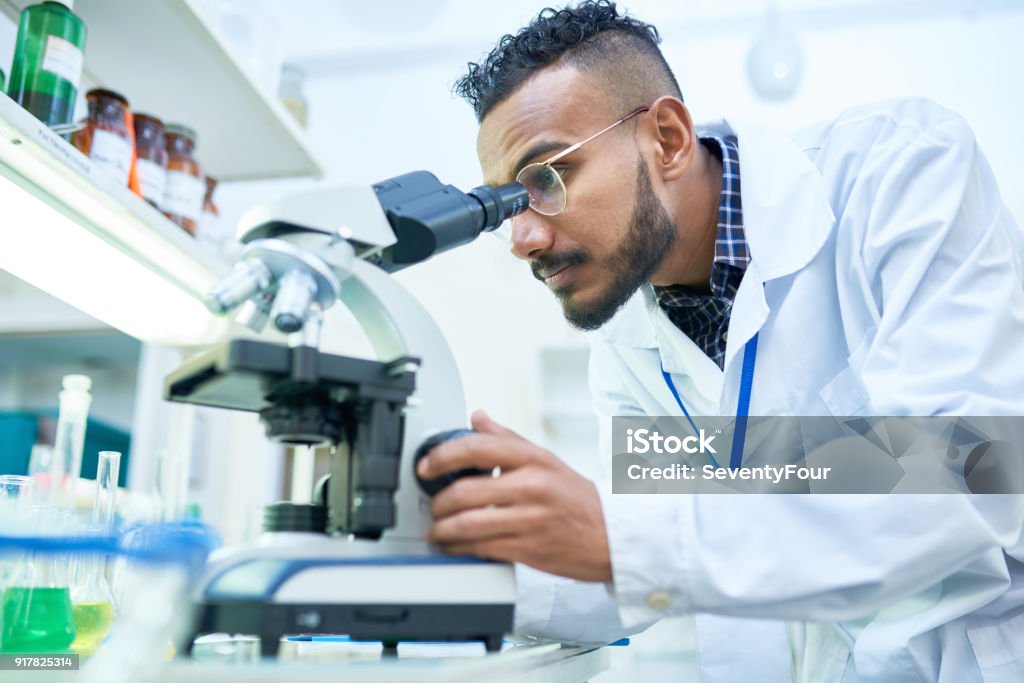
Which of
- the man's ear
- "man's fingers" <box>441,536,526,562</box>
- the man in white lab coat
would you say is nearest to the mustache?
the man in white lab coat

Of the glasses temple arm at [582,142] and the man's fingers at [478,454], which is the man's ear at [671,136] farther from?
the man's fingers at [478,454]

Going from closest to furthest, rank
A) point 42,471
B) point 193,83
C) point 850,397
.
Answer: point 850,397 < point 42,471 < point 193,83

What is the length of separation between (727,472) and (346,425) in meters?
0.54

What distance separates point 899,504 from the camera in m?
0.80

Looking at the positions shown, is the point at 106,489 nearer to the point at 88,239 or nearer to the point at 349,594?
the point at 88,239

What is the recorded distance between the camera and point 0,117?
3.45ft

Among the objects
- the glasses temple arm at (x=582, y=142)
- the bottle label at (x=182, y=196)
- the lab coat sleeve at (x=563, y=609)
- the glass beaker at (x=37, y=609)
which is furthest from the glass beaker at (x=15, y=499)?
the glasses temple arm at (x=582, y=142)

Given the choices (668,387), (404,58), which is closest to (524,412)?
(404,58)

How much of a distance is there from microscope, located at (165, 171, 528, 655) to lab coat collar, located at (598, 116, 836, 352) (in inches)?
22.2

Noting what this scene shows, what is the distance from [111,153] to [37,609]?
821 mm

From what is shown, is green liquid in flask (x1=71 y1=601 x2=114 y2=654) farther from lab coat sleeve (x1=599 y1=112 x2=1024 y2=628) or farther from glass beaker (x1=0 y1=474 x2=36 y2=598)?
lab coat sleeve (x1=599 y1=112 x2=1024 y2=628)

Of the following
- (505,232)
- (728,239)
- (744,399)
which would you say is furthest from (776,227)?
(505,232)

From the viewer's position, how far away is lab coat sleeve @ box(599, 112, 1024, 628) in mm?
759

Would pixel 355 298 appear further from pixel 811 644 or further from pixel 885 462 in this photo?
pixel 811 644
